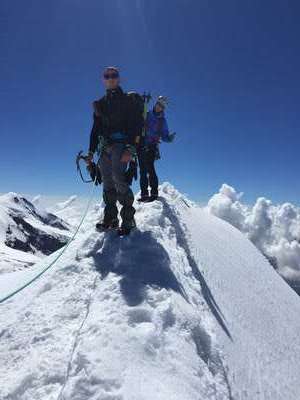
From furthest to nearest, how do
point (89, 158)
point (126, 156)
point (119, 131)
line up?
point (89, 158) < point (119, 131) < point (126, 156)

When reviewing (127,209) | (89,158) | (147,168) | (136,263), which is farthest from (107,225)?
(147,168)

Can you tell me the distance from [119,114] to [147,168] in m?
4.87

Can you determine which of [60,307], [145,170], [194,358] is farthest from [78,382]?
[145,170]

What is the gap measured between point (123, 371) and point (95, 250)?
4.16m

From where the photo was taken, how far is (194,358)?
5.38 metres

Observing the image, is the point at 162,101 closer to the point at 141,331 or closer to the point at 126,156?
the point at 126,156

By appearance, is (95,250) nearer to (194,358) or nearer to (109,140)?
(109,140)

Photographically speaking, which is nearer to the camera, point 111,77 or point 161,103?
point 111,77

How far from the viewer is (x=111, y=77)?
933 cm

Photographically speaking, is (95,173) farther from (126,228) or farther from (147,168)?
(147,168)

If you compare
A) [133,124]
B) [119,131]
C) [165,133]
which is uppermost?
[165,133]

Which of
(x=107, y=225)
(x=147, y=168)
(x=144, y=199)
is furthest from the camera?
(x=147, y=168)

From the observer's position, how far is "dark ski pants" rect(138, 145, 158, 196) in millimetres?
14023

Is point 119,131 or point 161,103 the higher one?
point 161,103
